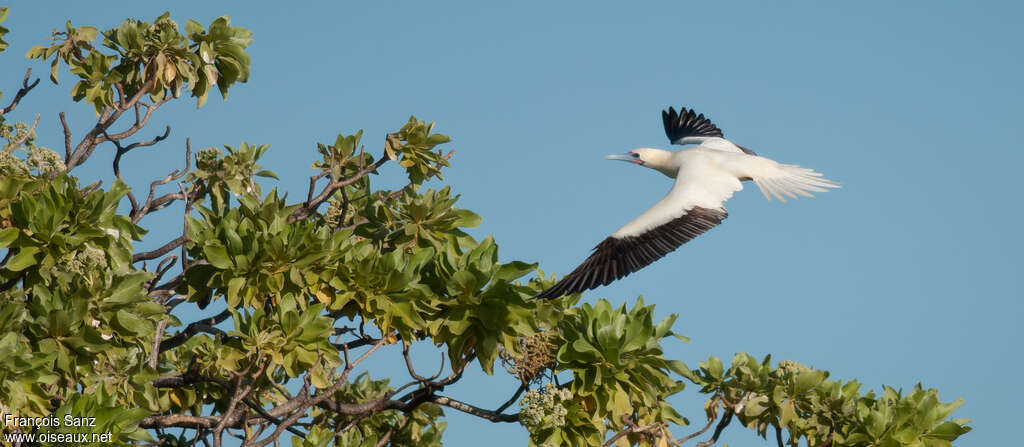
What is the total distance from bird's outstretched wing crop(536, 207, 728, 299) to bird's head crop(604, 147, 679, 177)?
5.57 ft

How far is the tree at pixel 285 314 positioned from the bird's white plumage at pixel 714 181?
53.2 inches

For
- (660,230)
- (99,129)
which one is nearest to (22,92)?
(99,129)

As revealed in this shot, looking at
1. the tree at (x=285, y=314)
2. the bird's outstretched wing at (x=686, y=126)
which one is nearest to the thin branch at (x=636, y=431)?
the tree at (x=285, y=314)

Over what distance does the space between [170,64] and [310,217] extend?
1.61 meters

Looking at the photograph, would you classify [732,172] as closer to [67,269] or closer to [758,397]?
[758,397]

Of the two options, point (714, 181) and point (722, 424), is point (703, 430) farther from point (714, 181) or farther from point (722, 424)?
point (714, 181)

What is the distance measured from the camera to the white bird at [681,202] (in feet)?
28.7

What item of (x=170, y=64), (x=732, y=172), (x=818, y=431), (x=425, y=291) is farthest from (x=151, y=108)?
(x=818, y=431)

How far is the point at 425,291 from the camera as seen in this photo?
7.45 metres

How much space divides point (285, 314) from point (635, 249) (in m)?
3.17

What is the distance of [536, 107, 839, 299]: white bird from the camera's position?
8750 mm

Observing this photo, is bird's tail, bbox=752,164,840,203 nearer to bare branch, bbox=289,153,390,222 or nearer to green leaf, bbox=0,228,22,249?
bare branch, bbox=289,153,390,222

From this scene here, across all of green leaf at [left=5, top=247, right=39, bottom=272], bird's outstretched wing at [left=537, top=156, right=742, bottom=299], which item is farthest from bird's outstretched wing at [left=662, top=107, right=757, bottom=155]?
green leaf at [left=5, top=247, right=39, bottom=272]

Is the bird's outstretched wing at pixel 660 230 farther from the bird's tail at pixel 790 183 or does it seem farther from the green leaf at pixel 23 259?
the green leaf at pixel 23 259
